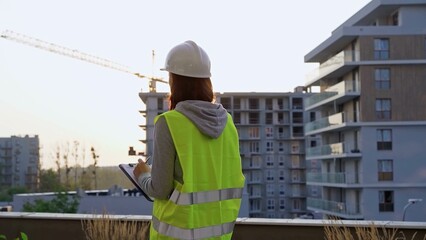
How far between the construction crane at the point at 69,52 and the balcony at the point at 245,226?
73.0 m

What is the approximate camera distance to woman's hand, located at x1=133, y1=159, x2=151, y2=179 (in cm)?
200

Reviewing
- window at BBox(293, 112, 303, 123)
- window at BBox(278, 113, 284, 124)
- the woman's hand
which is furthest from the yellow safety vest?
window at BBox(293, 112, 303, 123)

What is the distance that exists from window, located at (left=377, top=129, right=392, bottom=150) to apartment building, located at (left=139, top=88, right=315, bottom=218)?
31388 millimetres

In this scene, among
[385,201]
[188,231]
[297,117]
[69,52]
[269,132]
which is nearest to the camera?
[188,231]

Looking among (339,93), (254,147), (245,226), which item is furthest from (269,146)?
(245,226)

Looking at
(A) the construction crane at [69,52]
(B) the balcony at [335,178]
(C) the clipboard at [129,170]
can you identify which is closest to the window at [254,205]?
(A) the construction crane at [69,52]

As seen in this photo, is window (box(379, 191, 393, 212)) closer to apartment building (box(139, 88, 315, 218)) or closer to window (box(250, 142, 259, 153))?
apartment building (box(139, 88, 315, 218))

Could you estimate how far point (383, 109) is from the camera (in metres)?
31.7

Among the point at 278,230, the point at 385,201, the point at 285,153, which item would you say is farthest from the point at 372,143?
the point at 285,153

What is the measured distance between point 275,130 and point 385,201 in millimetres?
33784

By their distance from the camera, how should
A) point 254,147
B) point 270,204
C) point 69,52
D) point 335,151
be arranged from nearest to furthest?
point 335,151
point 270,204
point 254,147
point 69,52

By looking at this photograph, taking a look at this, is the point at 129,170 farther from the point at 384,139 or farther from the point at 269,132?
the point at 269,132

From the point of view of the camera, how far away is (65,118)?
4600 centimetres

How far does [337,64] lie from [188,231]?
32.6 m
